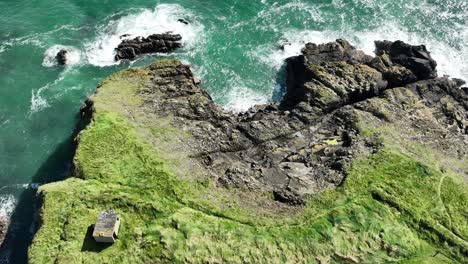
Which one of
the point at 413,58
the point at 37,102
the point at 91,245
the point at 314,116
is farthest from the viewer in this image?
the point at 413,58

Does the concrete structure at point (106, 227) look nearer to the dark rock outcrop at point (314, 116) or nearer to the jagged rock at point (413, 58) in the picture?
the dark rock outcrop at point (314, 116)

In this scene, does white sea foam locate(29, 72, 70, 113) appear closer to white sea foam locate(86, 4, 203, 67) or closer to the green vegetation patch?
white sea foam locate(86, 4, 203, 67)

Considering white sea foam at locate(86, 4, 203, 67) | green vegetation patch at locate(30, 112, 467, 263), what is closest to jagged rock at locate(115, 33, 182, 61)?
white sea foam at locate(86, 4, 203, 67)

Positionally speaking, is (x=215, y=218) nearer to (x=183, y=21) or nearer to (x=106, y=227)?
(x=106, y=227)

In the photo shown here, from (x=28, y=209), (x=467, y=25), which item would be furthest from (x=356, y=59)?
(x=28, y=209)

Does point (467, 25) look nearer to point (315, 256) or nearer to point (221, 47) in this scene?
point (221, 47)

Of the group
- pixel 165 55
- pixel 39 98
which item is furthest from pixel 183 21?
pixel 39 98
